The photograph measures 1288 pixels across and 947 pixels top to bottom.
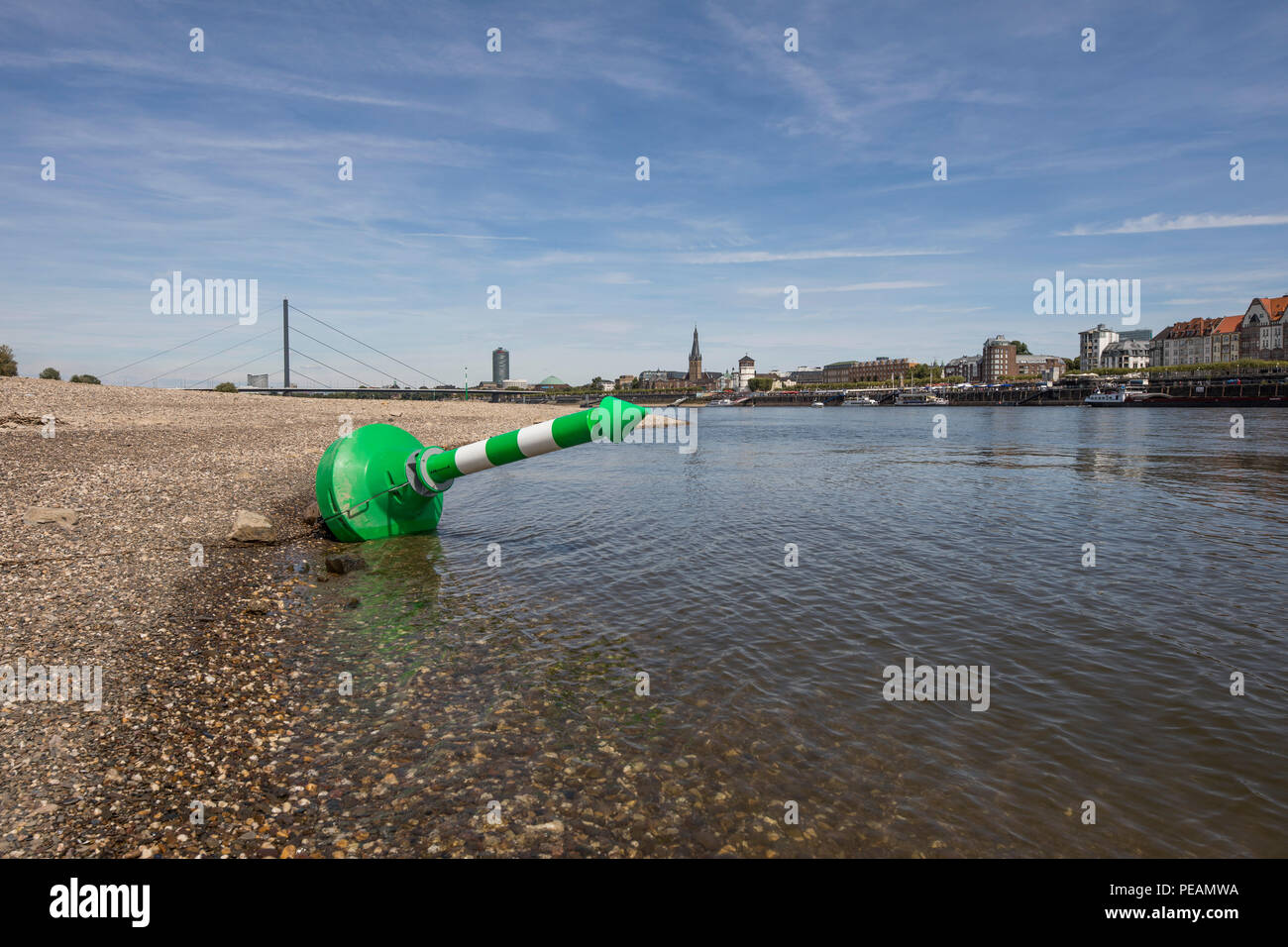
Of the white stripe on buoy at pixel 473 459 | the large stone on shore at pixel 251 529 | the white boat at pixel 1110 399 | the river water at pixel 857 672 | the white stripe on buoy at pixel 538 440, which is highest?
the white boat at pixel 1110 399

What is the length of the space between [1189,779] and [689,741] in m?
4.90

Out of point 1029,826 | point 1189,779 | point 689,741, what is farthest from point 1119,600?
point 689,741

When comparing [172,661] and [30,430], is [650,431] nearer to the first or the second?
[30,430]

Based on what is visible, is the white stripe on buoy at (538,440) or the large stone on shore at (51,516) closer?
the white stripe on buoy at (538,440)

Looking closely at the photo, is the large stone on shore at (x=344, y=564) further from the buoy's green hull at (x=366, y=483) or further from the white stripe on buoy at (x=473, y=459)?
the white stripe on buoy at (x=473, y=459)

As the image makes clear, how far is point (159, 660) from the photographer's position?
28.2 feet

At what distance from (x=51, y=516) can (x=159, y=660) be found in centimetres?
803

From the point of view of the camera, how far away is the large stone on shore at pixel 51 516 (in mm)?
13633

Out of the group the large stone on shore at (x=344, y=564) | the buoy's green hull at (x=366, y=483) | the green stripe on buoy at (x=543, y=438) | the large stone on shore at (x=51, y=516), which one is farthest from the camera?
the buoy's green hull at (x=366, y=483)

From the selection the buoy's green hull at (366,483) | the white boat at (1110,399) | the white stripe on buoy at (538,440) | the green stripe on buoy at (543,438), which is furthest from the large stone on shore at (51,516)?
A: the white boat at (1110,399)

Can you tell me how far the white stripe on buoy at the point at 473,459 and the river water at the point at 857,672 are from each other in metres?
2.18

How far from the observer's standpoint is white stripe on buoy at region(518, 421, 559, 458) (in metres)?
13.3

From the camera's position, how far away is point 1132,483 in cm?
2928

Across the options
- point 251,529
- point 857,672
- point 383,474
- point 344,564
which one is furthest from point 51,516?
point 857,672
